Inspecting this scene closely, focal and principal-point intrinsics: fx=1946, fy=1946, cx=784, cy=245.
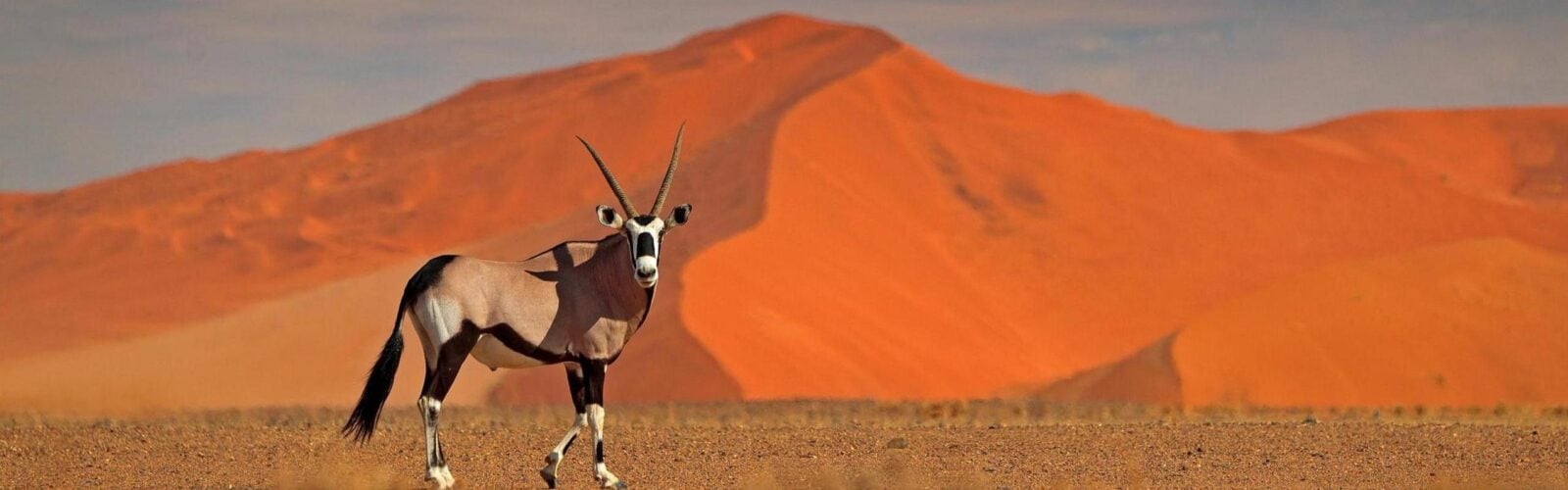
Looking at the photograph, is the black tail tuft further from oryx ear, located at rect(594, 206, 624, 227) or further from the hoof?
oryx ear, located at rect(594, 206, 624, 227)

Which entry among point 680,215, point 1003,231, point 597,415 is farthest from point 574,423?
point 1003,231

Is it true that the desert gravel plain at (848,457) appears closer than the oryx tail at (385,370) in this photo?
No

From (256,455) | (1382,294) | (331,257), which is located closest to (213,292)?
(331,257)

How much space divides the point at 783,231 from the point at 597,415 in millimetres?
42846

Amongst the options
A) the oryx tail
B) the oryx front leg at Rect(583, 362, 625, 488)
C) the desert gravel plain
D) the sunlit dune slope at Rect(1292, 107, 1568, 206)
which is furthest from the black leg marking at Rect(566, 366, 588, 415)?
the sunlit dune slope at Rect(1292, 107, 1568, 206)

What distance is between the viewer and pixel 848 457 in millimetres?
18516

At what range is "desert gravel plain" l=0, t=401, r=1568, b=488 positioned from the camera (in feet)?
53.0

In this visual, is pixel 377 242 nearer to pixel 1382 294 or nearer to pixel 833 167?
pixel 833 167

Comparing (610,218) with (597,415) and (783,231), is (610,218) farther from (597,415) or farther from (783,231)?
(783,231)

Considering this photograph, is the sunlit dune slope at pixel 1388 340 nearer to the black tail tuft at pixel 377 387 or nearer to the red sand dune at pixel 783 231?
the red sand dune at pixel 783 231

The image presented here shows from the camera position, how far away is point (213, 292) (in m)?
69.2

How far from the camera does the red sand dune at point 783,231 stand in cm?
5009

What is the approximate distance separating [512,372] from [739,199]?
1389 centimetres

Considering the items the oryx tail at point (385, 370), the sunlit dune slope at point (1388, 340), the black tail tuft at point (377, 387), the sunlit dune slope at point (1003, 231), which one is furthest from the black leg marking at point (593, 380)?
the sunlit dune slope at point (1003, 231)
